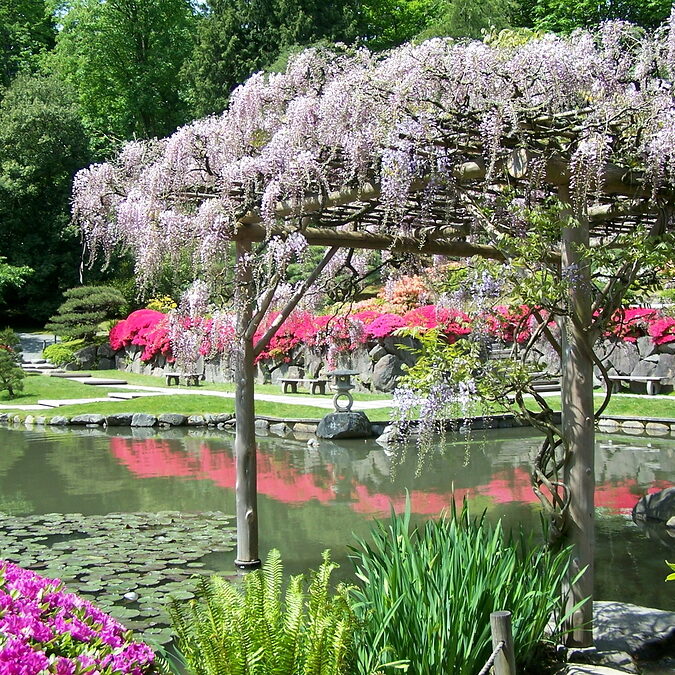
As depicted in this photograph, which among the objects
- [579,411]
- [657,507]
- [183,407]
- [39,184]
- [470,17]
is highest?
[470,17]

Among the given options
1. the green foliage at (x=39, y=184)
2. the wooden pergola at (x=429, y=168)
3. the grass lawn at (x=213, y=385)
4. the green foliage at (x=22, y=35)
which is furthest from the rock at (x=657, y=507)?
the green foliage at (x=22, y=35)

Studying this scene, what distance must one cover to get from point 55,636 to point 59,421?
14269mm

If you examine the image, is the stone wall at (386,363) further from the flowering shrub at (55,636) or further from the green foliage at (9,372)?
the flowering shrub at (55,636)

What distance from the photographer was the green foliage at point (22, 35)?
107 feet

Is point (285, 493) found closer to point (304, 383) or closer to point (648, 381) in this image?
point (648, 381)

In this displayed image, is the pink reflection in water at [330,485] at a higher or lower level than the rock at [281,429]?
lower

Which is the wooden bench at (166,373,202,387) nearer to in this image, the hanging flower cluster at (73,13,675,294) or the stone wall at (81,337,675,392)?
the stone wall at (81,337,675,392)

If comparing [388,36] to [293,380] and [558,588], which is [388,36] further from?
[558,588]

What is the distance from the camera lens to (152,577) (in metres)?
5.93

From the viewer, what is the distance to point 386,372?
1747 cm

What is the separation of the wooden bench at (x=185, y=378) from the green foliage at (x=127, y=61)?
43.8 feet

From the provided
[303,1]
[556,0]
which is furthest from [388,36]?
[556,0]

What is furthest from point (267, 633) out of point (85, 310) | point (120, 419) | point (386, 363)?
point (85, 310)

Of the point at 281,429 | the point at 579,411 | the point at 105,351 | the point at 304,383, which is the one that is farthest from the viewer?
the point at 105,351
